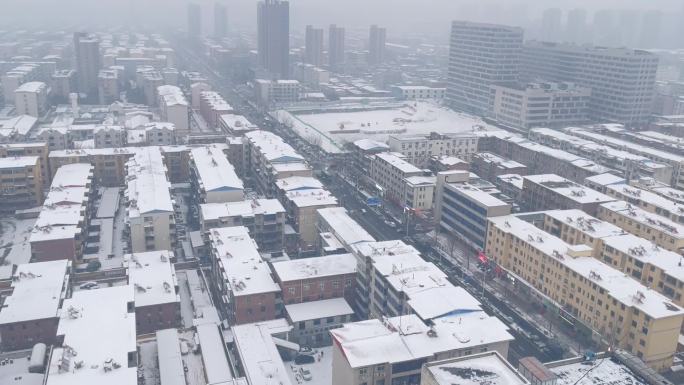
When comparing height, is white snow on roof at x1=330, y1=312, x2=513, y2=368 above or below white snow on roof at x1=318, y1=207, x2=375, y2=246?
above

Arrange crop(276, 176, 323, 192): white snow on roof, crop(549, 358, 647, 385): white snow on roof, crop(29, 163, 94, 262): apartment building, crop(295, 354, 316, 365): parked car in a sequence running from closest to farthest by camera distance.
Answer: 1. crop(549, 358, 647, 385): white snow on roof
2. crop(295, 354, 316, 365): parked car
3. crop(29, 163, 94, 262): apartment building
4. crop(276, 176, 323, 192): white snow on roof

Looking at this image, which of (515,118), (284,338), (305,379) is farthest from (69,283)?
(515,118)

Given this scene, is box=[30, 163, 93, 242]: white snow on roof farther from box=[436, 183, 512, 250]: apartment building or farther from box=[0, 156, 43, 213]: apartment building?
box=[436, 183, 512, 250]: apartment building

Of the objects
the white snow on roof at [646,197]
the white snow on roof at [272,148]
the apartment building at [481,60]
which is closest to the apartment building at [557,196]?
the white snow on roof at [646,197]

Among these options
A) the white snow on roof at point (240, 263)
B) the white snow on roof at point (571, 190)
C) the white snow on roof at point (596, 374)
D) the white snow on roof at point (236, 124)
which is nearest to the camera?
the white snow on roof at point (596, 374)

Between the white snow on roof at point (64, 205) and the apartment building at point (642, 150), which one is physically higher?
the apartment building at point (642, 150)

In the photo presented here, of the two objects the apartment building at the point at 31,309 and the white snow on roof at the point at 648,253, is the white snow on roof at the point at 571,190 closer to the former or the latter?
the white snow on roof at the point at 648,253

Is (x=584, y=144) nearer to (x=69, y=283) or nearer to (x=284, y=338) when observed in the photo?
(x=284, y=338)

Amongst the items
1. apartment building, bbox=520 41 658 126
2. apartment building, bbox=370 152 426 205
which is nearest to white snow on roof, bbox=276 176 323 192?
apartment building, bbox=370 152 426 205
